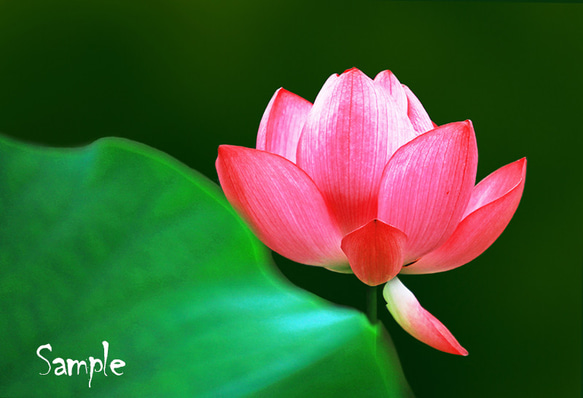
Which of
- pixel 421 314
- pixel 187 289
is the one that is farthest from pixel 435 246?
pixel 187 289

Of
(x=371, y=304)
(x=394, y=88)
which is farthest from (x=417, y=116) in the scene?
→ (x=371, y=304)

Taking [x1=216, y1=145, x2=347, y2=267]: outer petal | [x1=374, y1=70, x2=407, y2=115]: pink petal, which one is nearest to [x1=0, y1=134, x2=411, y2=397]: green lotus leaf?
[x1=216, y1=145, x2=347, y2=267]: outer petal

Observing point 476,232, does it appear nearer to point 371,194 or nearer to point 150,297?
point 371,194

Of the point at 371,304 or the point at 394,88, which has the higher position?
the point at 394,88

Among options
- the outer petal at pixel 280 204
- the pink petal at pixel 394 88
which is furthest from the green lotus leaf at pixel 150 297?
the pink petal at pixel 394 88

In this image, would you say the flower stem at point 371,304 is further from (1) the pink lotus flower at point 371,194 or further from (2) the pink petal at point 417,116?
(2) the pink petal at point 417,116

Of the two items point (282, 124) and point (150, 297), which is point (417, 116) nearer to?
point (282, 124)

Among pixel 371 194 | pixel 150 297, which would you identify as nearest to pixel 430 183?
pixel 371 194

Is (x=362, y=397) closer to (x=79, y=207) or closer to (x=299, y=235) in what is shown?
(x=299, y=235)
